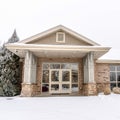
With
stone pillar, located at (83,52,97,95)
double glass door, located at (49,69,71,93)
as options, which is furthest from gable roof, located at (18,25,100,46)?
double glass door, located at (49,69,71,93)

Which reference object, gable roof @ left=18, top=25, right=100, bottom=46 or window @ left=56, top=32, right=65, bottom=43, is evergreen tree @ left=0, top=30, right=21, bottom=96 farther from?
window @ left=56, top=32, right=65, bottom=43

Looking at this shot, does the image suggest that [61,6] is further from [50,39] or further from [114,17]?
[50,39]

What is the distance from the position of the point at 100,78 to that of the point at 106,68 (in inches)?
47.5

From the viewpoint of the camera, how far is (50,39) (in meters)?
16.4

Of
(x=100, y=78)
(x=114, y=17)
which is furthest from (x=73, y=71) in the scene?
(x=114, y=17)

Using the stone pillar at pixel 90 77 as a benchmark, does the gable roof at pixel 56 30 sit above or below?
above

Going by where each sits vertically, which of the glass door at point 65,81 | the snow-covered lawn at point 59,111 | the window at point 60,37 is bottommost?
the snow-covered lawn at point 59,111

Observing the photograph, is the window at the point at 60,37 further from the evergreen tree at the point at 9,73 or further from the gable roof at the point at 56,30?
the evergreen tree at the point at 9,73

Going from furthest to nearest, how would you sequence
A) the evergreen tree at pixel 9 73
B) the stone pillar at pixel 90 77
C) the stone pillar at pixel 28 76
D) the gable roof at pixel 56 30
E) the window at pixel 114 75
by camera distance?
the window at pixel 114 75, the gable roof at pixel 56 30, the evergreen tree at pixel 9 73, the stone pillar at pixel 90 77, the stone pillar at pixel 28 76

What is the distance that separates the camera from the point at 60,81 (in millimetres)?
17609

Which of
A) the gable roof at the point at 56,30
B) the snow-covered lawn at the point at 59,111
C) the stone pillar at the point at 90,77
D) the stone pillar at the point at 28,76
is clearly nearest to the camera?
the snow-covered lawn at the point at 59,111

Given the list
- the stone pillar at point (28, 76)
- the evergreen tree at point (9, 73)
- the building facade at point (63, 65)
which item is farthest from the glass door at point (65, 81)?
the evergreen tree at point (9, 73)

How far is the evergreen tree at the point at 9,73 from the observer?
15.6 meters

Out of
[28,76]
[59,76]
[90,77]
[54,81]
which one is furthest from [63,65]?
[28,76]
